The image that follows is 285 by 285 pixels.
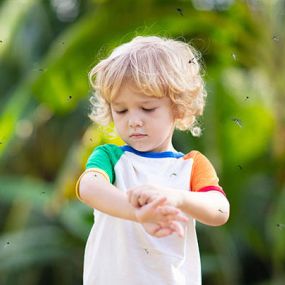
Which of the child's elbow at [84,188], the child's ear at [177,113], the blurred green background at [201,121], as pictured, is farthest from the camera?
the blurred green background at [201,121]

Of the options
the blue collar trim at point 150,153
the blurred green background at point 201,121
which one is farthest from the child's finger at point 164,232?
the blurred green background at point 201,121

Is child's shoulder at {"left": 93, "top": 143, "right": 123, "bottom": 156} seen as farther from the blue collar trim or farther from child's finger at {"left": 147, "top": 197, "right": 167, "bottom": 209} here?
child's finger at {"left": 147, "top": 197, "right": 167, "bottom": 209}

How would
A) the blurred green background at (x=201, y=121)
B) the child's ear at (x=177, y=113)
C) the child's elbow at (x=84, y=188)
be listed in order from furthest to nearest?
the blurred green background at (x=201, y=121)
the child's ear at (x=177, y=113)
the child's elbow at (x=84, y=188)

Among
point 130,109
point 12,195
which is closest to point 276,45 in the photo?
point 12,195

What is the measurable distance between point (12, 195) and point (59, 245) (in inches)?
25.4

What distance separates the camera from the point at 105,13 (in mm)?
4883

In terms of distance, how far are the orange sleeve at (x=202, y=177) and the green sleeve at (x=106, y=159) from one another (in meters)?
0.16

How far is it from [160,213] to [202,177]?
0.85ft

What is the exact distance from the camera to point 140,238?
5.57ft

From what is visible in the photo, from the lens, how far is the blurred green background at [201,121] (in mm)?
4715

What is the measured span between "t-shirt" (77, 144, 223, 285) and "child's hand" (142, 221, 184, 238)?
0.13m

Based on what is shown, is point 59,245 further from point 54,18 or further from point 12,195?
point 54,18

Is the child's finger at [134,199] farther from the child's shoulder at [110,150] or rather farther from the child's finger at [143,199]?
the child's shoulder at [110,150]

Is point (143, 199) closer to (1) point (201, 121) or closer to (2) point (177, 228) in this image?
(2) point (177, 228)
